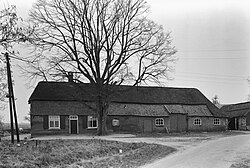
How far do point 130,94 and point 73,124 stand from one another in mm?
11173

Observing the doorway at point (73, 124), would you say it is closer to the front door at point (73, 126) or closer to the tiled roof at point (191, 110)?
the front door at point (73, 126)

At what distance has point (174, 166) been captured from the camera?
18828 mm

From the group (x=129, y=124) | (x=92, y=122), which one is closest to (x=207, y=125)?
(x=129, y=124)

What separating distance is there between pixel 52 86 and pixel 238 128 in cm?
3299

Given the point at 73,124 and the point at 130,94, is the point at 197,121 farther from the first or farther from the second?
the point at 73,124

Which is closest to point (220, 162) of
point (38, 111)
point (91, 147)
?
point (91, 147)

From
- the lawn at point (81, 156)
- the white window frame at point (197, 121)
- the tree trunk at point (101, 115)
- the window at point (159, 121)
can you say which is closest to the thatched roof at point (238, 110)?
the white window frame at point (197, 121)

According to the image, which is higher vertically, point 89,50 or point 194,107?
point 89,50

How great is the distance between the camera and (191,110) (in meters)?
56.3

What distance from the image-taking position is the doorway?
50178 millimetres

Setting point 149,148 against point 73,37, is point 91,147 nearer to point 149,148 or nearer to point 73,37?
point 149,148

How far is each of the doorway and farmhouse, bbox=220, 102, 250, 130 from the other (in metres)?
Answer: 25.2

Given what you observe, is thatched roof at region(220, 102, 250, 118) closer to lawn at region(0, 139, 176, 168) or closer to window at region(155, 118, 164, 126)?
window at region(155, 118, 164, 126)

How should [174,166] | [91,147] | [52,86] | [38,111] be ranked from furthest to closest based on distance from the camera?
[52,86]
[38,111]
[91,147]
[174,166]
